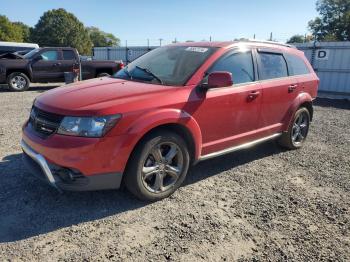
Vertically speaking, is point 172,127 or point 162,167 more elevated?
point 172,127

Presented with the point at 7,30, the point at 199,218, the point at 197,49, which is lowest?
the point at 199,218

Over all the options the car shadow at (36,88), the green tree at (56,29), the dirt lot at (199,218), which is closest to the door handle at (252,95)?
the dirt lot at (199,218)

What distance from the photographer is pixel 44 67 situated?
1341 cm

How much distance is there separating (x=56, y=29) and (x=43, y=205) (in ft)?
269

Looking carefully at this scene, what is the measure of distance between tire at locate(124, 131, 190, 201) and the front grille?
82 centimetres

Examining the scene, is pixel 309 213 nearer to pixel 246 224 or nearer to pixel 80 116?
pixel 246 224

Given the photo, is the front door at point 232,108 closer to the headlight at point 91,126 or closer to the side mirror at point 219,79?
the side mirror at point 219,79

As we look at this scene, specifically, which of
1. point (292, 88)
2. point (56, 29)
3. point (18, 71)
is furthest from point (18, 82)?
point (56, 29)

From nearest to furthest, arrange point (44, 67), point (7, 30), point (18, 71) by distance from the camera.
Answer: point (18, 71) < point (44, 67) < point (7, 30)

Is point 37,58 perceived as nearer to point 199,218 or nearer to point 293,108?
point 293,108

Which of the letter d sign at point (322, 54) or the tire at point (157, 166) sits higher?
the letter d sign at point (322, 54)

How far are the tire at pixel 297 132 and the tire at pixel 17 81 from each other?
35.1ft

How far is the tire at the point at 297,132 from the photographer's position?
18.3 ft

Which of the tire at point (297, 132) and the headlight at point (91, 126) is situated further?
the tire at point (297, 132)
